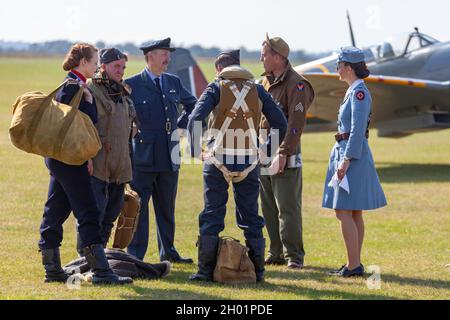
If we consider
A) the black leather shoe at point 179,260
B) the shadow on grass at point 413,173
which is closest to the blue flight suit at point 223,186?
the black leather shoe at point 179,260

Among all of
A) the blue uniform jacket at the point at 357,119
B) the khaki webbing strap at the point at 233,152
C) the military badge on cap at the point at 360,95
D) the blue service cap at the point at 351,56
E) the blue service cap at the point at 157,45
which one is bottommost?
the khaki webbing strap at the point at 233,152

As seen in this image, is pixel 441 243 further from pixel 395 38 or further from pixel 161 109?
pixel 395 38

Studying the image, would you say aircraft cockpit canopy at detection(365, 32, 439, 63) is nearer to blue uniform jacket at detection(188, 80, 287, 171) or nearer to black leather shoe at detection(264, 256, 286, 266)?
black leather shoe at detection(264, 256, 286, 266)

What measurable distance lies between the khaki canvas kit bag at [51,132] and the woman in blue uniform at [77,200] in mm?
171

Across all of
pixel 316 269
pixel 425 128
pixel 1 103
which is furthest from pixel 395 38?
pixel 1 103

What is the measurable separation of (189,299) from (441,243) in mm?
3859

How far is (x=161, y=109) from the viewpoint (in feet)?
25.5

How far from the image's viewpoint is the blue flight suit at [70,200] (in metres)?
6.37

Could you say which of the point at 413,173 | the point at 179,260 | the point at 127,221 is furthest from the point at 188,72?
the point at 127,221

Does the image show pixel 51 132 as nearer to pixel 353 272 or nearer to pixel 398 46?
pixel 353 272

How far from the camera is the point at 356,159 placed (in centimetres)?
707

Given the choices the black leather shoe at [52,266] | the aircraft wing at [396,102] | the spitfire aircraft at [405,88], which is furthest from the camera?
the spitfire aircraft at [405,88]

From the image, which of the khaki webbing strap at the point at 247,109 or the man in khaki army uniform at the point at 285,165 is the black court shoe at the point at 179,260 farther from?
the khaki webbing strap at the point at 247,109
